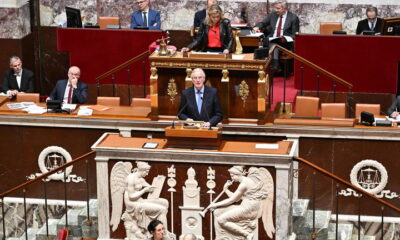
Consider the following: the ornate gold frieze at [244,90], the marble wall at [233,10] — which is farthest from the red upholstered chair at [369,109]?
the marble wall at [233,10]

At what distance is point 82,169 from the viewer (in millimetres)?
14586

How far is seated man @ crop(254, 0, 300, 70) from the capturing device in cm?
1683

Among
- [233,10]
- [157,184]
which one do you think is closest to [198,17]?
[233,10]

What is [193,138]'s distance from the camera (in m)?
12.6

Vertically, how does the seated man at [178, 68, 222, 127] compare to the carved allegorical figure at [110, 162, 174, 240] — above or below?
above

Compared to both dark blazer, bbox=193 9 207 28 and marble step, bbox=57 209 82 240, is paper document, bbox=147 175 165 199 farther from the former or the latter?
dark blazer, bbox=193 9 207 28

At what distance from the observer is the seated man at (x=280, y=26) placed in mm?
16828

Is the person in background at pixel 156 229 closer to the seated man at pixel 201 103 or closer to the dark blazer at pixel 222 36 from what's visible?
the seated man at pixel 201 103

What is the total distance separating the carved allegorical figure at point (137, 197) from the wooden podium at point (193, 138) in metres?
0.42

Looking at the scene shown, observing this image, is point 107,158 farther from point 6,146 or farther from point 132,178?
point 6,146

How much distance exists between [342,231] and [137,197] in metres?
2.69

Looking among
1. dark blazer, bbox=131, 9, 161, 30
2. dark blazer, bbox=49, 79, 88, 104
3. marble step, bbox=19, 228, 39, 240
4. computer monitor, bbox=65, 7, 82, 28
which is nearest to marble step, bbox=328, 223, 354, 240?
marble step, bbox=19, 228, 39, 240

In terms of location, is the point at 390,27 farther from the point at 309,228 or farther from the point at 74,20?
the point at 74,20

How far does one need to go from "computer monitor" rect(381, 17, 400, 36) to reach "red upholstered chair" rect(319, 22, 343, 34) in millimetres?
1523
